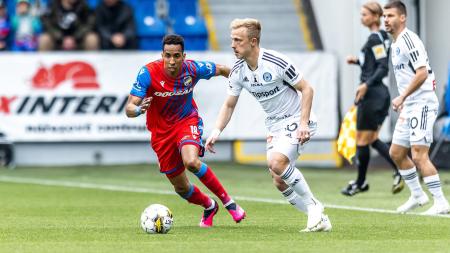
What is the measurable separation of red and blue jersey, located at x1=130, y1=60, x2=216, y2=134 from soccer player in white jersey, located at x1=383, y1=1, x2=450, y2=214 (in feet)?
6.48

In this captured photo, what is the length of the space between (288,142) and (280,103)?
37 cm

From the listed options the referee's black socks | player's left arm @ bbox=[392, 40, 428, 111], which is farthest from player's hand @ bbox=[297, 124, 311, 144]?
the referee's black socks

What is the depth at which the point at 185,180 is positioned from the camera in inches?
451

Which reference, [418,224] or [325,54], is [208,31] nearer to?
[325,54]

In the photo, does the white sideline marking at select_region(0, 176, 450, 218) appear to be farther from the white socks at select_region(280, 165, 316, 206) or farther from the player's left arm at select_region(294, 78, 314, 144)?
the player's left arm at select_region(294, 78, 314, 144)

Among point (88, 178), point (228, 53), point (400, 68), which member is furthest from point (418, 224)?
point (228, 53)

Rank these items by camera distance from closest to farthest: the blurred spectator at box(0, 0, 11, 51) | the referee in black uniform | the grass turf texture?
the grass turf texture → the referee in black uniform → the blurred spectator at box(0, 0, 11, 51)

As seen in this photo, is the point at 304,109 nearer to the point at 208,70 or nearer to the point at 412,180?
the point at 208,70

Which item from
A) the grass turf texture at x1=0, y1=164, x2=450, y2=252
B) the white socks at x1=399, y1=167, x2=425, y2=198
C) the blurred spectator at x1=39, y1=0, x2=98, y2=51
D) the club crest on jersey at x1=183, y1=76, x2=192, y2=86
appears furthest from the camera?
the blurred spectator at x1=39, y1=0, x2=98, y2=51

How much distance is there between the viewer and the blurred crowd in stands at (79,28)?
2247cm

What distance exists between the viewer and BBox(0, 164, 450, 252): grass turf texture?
9.26 meters

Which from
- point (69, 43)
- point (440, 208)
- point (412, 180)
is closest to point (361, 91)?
point (412, 180)

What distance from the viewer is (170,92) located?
11320 mm

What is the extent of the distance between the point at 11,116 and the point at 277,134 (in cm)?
1151
